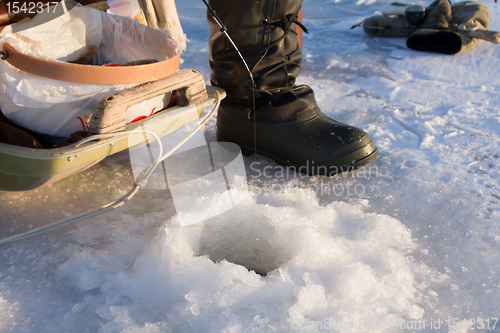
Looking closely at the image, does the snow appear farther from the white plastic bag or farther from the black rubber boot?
the white plastic bag

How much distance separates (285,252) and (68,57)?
1.11m

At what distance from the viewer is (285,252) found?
1.11 metres

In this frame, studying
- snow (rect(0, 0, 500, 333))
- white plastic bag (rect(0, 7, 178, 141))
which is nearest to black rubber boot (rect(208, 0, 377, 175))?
snow (rect(0, 0, 500, 333))

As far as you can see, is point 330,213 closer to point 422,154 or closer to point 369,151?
point 369,151

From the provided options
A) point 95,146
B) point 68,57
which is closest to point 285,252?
point 95,146

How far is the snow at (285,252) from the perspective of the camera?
3.02ft

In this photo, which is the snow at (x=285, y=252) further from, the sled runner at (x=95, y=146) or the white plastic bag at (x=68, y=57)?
the white plastic bag at (x=68, y=57)

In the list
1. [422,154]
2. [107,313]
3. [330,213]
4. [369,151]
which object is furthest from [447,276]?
[107,313]

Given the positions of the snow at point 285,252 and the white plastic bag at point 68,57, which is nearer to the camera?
the snow at point 285,252

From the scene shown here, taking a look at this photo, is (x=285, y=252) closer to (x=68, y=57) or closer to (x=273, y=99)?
(x=273, y=99)

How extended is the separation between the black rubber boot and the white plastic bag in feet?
0.89

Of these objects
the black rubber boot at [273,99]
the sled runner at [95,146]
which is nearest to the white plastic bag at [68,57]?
the sled runner at [95,146]

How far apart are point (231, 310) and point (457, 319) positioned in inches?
21.5

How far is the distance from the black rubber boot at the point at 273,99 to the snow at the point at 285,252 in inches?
3.7
